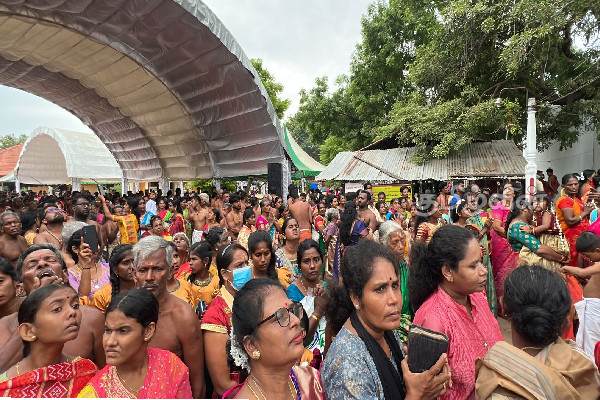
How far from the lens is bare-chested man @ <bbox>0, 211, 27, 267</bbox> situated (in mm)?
4395

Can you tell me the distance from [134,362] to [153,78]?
12.4 metres

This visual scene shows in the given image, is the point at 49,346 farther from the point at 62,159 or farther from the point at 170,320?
the point at 62,159

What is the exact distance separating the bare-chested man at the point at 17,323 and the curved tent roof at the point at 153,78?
7.91 metres

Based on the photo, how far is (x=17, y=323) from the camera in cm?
213

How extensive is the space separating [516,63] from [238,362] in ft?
41.1

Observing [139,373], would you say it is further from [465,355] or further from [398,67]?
[398,67]

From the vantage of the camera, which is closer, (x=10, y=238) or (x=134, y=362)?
(x=134, y=362)

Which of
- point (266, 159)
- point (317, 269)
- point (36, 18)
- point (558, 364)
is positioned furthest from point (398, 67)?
point (558, 364)

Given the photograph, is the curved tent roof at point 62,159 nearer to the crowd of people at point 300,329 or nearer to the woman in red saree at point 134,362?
the crowd of people at point 300,329

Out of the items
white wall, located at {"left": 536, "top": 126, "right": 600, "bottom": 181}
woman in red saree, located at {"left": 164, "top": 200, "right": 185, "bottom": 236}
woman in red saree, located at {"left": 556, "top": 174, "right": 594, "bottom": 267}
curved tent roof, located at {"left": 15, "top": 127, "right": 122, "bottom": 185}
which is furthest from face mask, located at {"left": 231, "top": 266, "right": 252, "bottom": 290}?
curved tent roof, located at {"left": 15, "top": 127, "right": 122, "bottom": 185}

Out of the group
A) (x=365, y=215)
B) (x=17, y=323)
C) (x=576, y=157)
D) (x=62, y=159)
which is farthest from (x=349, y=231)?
(x=62, y=159)

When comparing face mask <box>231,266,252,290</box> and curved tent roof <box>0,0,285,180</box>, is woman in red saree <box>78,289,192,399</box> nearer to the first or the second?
face mask <box>231,266,252,290</box>

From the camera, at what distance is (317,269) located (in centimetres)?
313

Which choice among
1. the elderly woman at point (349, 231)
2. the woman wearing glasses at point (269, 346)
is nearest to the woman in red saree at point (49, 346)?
the woman wearing glasses at point (269, 346)
